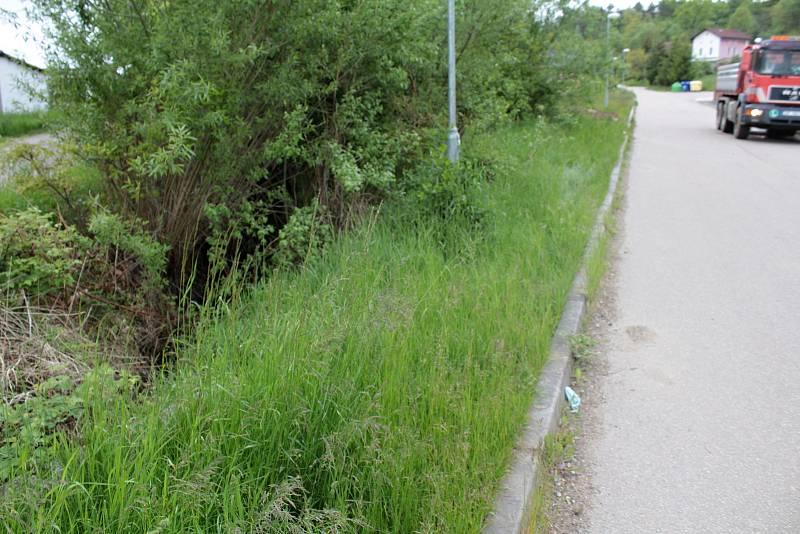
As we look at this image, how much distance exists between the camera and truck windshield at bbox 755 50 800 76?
65.3 ft

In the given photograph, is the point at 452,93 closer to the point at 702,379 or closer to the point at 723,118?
the point at 702,379

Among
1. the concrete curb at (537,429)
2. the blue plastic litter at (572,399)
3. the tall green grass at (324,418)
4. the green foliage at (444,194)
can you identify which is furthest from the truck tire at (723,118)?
the blue plastic litter at (572,399)

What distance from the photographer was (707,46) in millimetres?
111625

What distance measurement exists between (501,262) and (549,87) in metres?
12.1

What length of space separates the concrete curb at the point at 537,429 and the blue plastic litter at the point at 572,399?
73 mm

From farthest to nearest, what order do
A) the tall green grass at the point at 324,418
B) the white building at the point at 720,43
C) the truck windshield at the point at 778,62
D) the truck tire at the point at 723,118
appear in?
the white building at the point at 720,43
the truck tire at the point at 723,118
the truck windshield at the point at 778,62
the tall green grass at the point at 324,418

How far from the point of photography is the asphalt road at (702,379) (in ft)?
11.4

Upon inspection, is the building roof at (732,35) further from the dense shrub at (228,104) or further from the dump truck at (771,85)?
the dense shrub at (228,104)

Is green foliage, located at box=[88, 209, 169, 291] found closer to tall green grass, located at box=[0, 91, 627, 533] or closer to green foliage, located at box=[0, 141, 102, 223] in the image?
tall green grass, located at box=[0, 91, 627, 533]

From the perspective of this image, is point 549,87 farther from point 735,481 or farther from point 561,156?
point 735,481

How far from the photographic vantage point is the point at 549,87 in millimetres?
16953

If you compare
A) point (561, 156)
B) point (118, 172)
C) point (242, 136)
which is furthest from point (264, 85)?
point (561, 156)

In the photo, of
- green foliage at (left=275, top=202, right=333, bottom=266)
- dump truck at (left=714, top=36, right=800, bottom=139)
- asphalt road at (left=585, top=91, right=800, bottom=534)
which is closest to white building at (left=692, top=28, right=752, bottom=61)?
dump truck at (left=714, top=36, right=800, bottom=139)

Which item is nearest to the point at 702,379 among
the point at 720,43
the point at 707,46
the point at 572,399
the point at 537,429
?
the point at 572,399
